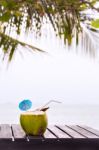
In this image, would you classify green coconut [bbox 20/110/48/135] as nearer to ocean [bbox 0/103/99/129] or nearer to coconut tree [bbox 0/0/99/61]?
coconut tree [bbox 0/0/99/61]

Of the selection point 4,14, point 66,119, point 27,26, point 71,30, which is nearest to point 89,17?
point 71,30

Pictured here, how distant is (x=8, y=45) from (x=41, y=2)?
0.75 meters

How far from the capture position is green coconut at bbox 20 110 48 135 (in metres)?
3.16

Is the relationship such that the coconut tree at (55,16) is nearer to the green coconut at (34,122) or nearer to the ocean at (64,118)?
the green coconut at (34,122)

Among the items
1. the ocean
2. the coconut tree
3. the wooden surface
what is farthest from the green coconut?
the ocean

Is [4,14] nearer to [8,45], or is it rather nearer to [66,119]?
[8,45]

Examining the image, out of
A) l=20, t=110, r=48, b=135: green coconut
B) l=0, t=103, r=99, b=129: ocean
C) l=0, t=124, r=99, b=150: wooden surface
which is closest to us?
l=0, t=124, r=99, b=150: wooden surface

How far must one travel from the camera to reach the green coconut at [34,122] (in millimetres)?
3156

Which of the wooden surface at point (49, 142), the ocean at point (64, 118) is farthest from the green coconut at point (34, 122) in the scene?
the ocean at point (64, 118)

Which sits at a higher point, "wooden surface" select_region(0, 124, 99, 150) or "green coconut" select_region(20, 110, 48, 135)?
"green coconut" select_region(20, 110, 48, 135)

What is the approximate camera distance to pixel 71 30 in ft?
11.5

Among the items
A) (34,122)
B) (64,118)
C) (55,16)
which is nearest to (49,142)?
(34,122)

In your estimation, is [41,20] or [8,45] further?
[8,45]

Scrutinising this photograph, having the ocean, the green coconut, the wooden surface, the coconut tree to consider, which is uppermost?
the coconut tree
